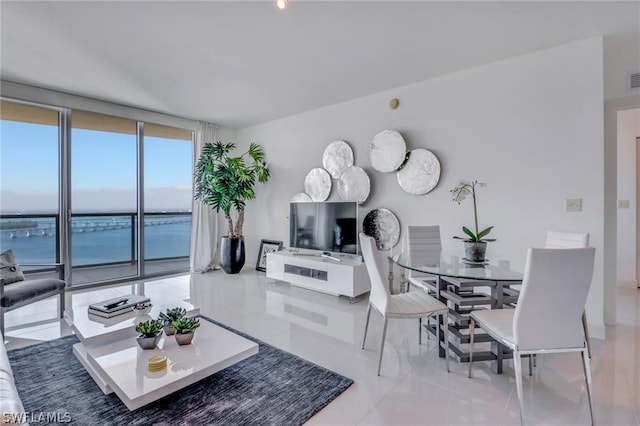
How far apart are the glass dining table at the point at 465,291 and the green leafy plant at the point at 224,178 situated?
3270mm

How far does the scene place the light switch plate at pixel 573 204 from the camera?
2.77 m

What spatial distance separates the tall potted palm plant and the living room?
2.42 ft

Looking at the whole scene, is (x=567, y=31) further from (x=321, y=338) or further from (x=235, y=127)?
(x=235, y=127)

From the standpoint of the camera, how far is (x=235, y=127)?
6004 mm

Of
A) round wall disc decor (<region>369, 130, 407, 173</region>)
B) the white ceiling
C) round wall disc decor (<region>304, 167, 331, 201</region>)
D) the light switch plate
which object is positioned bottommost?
the light switch plate

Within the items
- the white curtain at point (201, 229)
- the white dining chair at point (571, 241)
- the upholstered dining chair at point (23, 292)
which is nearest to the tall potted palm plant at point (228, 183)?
the white curtain at point (201, 229)

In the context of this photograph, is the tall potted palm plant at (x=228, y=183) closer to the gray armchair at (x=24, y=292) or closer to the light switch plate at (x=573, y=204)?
the gray armchair at (x=24, y=292)

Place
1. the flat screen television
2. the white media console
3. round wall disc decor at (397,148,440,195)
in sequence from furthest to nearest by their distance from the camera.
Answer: the flat screen television < the white media console < round wall disc decor at (397,148,440,195)

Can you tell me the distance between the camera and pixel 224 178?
4945mm

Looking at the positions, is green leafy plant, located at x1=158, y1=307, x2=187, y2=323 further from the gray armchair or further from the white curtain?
the white curtain

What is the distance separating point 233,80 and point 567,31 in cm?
335

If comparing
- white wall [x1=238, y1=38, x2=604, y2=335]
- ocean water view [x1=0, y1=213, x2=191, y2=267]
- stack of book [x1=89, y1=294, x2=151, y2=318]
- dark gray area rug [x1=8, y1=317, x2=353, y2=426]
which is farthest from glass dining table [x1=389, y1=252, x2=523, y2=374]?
ocean water view [x1=0, y1=213, x2=191, y2=267]

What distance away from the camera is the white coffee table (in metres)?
1.56

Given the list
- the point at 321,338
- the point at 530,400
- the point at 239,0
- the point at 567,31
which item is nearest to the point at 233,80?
the point at 239,0
